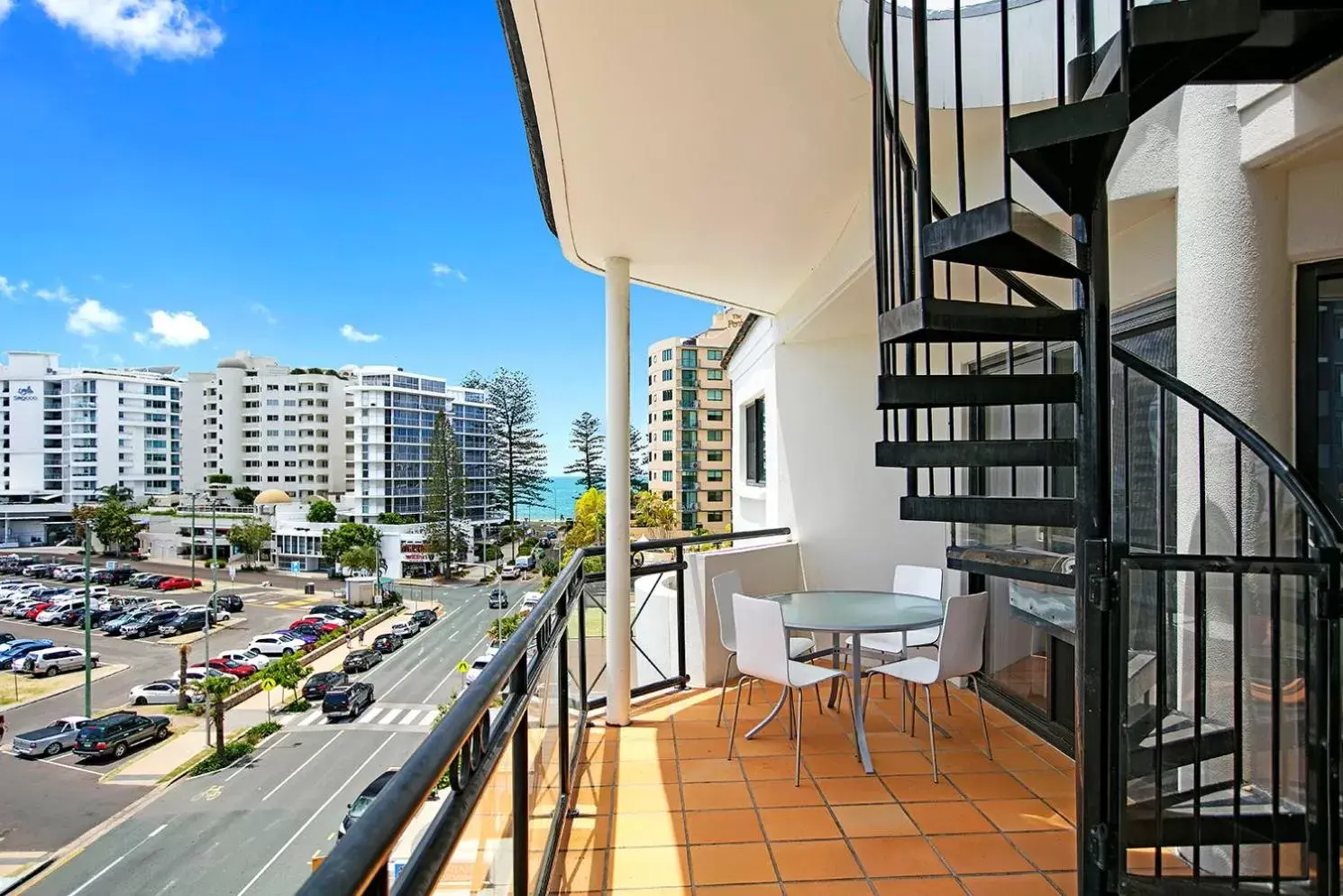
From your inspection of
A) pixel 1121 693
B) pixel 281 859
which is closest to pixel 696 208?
pixel 1121 693

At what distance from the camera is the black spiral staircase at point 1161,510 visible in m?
1.53

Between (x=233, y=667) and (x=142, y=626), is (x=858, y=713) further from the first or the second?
(x=142, y=626)

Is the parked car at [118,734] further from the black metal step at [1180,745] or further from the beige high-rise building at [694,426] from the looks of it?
the black metal step at [1180,745]

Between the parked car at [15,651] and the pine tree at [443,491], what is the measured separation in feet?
46.5

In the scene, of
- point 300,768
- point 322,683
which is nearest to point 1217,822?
point 300,768

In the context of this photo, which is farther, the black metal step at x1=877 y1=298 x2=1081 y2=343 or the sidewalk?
the sidewalk

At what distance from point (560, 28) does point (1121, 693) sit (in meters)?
2.24

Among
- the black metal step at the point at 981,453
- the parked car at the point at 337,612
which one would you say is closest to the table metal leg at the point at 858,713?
the black metal step at the point at 981,453

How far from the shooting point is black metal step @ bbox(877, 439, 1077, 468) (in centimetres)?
186

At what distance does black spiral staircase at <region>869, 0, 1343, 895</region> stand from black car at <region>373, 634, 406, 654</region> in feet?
97.4

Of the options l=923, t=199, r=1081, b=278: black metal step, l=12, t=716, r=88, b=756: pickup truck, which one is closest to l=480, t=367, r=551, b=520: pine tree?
l=12, t=716, r=88, b=756: pickup truck

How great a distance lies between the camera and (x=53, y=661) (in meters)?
25.4

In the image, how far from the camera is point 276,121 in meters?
67.7

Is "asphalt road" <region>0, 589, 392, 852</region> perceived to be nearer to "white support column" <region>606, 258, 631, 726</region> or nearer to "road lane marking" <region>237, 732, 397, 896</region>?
"road lane marking" <region>237, 732, 397, 896</region>
